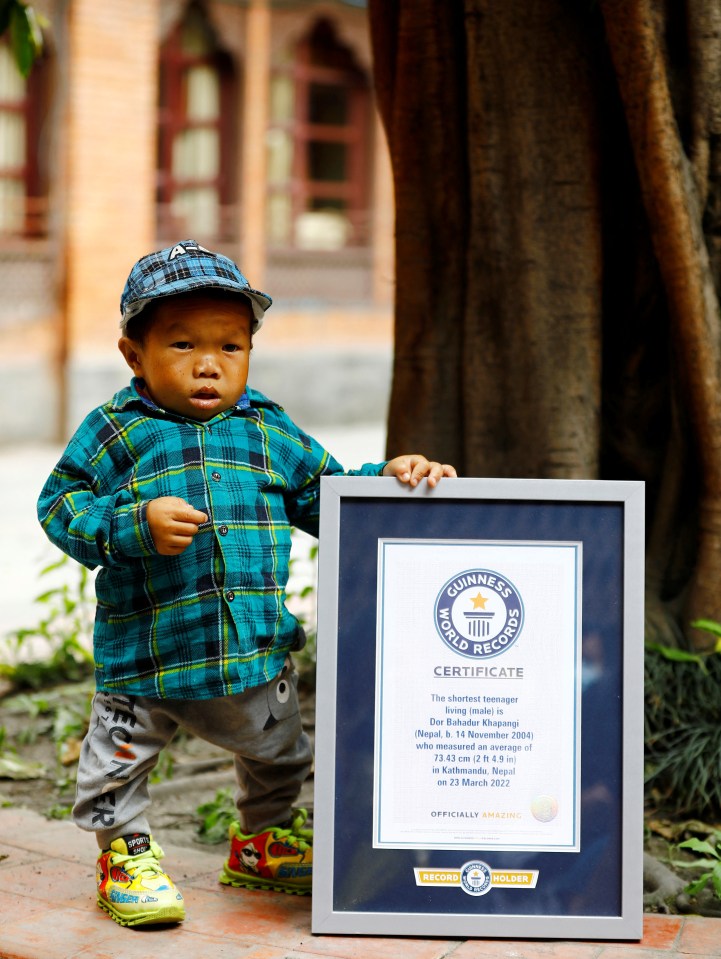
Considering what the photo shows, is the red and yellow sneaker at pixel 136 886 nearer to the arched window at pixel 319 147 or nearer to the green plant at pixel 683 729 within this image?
the green plant at pixel 683 729

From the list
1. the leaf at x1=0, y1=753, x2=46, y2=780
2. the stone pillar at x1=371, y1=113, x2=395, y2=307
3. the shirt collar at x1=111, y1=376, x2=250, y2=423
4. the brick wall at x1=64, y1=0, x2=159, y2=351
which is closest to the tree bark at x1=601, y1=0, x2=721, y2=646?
the shirt collar at x1=111, y1=376, x2=250, y2=423

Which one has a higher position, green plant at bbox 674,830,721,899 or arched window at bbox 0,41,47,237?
arched window at bbox 0,41,47,237

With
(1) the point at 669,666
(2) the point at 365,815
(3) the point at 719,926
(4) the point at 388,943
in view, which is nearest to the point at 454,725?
(2) the point at 365,815

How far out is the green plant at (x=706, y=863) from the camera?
3.28m

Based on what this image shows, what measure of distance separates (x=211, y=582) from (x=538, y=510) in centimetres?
72

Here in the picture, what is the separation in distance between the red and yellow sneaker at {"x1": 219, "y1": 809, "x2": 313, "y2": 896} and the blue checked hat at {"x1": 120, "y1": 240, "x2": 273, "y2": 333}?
1.26m

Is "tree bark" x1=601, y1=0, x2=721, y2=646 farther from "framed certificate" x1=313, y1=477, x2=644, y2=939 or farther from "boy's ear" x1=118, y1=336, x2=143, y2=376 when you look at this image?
"boy's ear" x1=118, y1=336, x2=143, y2=376

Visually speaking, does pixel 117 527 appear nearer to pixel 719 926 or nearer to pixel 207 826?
pixel 207 826

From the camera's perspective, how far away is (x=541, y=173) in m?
4.05

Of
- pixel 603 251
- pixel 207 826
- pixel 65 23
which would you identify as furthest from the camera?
pixel 65 23

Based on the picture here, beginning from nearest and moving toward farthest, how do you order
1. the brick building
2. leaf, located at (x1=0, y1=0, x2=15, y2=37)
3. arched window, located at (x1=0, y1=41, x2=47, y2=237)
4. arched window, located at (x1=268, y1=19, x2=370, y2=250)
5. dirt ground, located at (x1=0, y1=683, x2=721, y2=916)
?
dirt ground, located at (x1=0, y1=683, x2=721, y2=916) → leaf, located at (x1=0, y1=0, x2=15, y2=37) → the brick building → arched window, located at (x1=0, y1=41, x2=47, y2=237) → arched window, located at (x1=268, y1=19, x2=370, y2=250)

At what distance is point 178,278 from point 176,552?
0.59 m

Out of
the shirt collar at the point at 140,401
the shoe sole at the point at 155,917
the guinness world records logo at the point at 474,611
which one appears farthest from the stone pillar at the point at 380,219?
the shoe sole at the point at 155,917

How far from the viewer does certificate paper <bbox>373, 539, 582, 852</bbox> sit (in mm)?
2939
